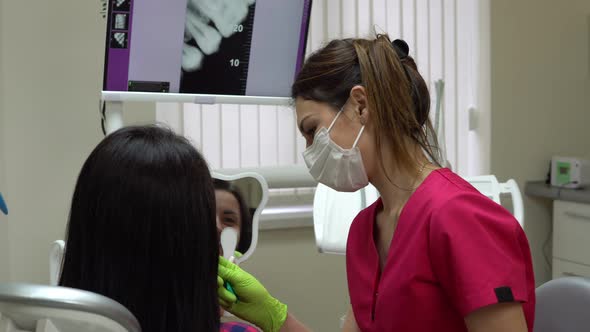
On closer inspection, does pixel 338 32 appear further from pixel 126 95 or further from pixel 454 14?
pixel 126 95

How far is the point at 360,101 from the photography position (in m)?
1.32

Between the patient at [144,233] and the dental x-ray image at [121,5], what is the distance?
0.88 metres

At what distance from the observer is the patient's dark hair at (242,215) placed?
1760mm

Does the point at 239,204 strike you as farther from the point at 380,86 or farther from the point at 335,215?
the point at 380,86

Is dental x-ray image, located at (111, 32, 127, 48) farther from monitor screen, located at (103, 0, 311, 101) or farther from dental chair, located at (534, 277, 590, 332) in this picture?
dental chair, located at (534, 277, 590, 332)

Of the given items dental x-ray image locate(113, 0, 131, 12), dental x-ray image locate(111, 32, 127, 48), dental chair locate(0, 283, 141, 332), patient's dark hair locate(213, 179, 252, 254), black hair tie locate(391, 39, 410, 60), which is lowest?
dental chair locate(0, 283, 141, 332)

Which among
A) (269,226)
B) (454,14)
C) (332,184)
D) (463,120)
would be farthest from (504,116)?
(332,184)

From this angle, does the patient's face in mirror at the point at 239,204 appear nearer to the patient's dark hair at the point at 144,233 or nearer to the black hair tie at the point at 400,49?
the black hair tie at the point at 400,49

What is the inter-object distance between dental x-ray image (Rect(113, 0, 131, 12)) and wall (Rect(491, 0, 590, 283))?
2011mm

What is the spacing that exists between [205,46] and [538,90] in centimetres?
206

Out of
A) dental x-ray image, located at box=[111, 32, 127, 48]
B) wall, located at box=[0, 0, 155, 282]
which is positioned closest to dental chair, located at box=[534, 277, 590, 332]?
dental x-ray image, located at box=[111, 32, 127, 48]

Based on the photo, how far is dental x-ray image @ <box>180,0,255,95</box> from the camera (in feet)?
6.02

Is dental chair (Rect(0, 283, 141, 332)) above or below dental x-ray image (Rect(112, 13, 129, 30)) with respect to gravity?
below

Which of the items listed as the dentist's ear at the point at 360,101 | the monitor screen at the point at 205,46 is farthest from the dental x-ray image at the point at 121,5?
the dentist's ear at the point at 360,101
